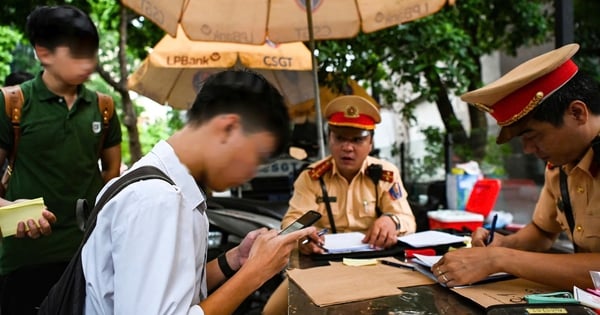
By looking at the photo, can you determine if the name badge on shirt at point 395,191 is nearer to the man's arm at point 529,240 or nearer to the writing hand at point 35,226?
the man's arm at point 529,240

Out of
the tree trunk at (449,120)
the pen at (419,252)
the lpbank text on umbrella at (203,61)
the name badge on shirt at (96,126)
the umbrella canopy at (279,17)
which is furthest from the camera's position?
the tree trunk at (449,120)

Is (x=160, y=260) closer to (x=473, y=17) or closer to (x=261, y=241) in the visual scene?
(x=261, y=241)

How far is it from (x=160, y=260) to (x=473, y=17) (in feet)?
18.2

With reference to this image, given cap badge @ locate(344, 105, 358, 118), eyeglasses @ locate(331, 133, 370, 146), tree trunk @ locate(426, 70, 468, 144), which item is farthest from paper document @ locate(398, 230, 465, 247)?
tree trunk @ locate(426, 70, 468, 144)

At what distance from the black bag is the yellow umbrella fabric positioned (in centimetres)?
417

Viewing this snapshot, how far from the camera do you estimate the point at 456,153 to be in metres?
6.07

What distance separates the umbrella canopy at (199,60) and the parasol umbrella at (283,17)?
688 mm

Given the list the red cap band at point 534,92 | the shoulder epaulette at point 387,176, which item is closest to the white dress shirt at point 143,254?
the red cap band at point 534,92

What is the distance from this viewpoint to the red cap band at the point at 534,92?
4.69 ft

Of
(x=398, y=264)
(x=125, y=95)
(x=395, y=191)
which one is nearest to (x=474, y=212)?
(x=395, y=191)

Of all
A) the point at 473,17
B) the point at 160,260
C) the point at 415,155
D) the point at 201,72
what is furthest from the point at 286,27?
the point at 415,155

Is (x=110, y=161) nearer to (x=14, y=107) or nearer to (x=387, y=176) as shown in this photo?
(x=14, y=107)

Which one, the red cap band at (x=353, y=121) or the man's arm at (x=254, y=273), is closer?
the man's arm at (x=254, y=273)

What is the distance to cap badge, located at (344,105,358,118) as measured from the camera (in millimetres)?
2629
